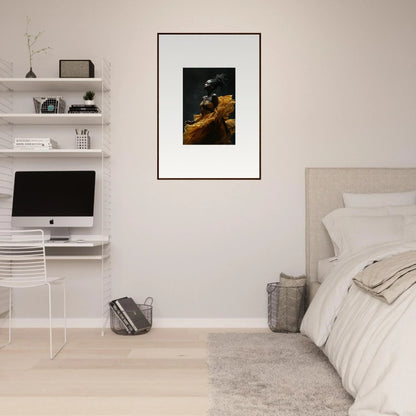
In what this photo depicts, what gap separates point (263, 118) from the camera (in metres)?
4.11

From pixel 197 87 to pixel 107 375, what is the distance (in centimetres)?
230

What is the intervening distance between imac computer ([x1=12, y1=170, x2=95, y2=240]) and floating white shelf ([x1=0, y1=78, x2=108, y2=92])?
0.65 metres

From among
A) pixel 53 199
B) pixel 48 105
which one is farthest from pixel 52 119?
pixel 53 199

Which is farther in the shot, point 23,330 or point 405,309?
point 23,330

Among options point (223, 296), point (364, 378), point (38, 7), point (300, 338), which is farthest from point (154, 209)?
point (364, 378)

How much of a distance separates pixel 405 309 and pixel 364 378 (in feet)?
1.08

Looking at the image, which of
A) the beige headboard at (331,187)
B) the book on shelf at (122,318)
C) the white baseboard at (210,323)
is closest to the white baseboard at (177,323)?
the white baseboard at (210,323)

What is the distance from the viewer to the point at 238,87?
4121mm

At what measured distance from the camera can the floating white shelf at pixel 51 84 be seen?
Answer: 150 inches

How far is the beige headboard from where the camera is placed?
13.2 ft

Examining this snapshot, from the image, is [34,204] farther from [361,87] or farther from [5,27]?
[361,87]

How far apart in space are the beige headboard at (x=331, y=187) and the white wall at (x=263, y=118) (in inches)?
3.2

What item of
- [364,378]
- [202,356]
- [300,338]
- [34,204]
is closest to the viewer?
[364,378]

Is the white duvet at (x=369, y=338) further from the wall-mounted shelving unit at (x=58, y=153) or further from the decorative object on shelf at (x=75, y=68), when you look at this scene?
the decorative object on shelf at (x=75, y=68)
